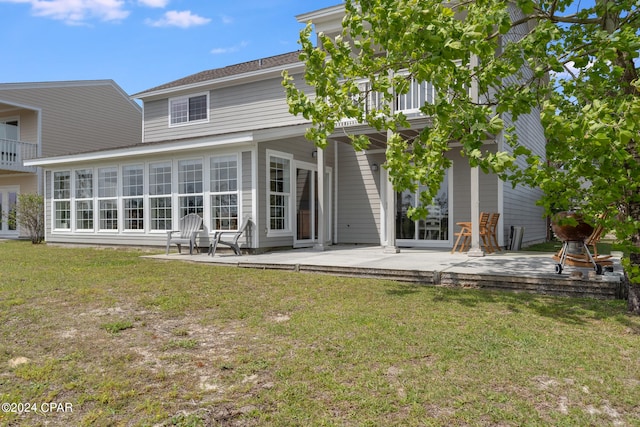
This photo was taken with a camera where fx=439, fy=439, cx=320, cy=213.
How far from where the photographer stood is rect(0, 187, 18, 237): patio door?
57.3 ft

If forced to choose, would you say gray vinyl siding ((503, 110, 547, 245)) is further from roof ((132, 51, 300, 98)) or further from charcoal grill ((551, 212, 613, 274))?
roof ((132, 51, 300, 98))

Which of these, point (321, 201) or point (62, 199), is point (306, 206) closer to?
point (321, 201)

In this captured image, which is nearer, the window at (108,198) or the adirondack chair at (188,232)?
the adirondack chair at (188,232)

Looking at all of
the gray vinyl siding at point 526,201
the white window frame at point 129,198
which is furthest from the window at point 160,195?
the gray vinyl siding at point 526,201

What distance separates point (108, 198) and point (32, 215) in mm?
4800

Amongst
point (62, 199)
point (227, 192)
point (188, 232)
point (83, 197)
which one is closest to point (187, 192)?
point (188, 232)

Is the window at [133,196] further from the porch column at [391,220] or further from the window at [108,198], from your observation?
the porch column at [391,220]

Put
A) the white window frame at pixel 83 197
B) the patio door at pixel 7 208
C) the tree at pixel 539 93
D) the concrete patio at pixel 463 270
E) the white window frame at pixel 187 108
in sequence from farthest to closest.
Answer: the patio door at pixel 7 208, the white window frame at pixel 187 108, the white window frame at pixel 83 197, the concrete patio at pixel 463 270, the tree at pixel 539 93

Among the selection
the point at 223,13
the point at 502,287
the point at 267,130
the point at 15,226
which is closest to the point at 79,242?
the point at 15,226

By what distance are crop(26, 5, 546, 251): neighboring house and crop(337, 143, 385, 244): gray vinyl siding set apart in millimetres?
28

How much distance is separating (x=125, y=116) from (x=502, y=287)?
1908 cm

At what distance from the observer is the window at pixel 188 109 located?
1443cm

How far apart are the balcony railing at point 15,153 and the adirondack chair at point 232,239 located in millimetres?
11141

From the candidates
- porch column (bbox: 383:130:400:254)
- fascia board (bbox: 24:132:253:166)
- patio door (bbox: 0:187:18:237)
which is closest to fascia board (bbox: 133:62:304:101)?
fascia board (bbox: 24:132:253:166)
